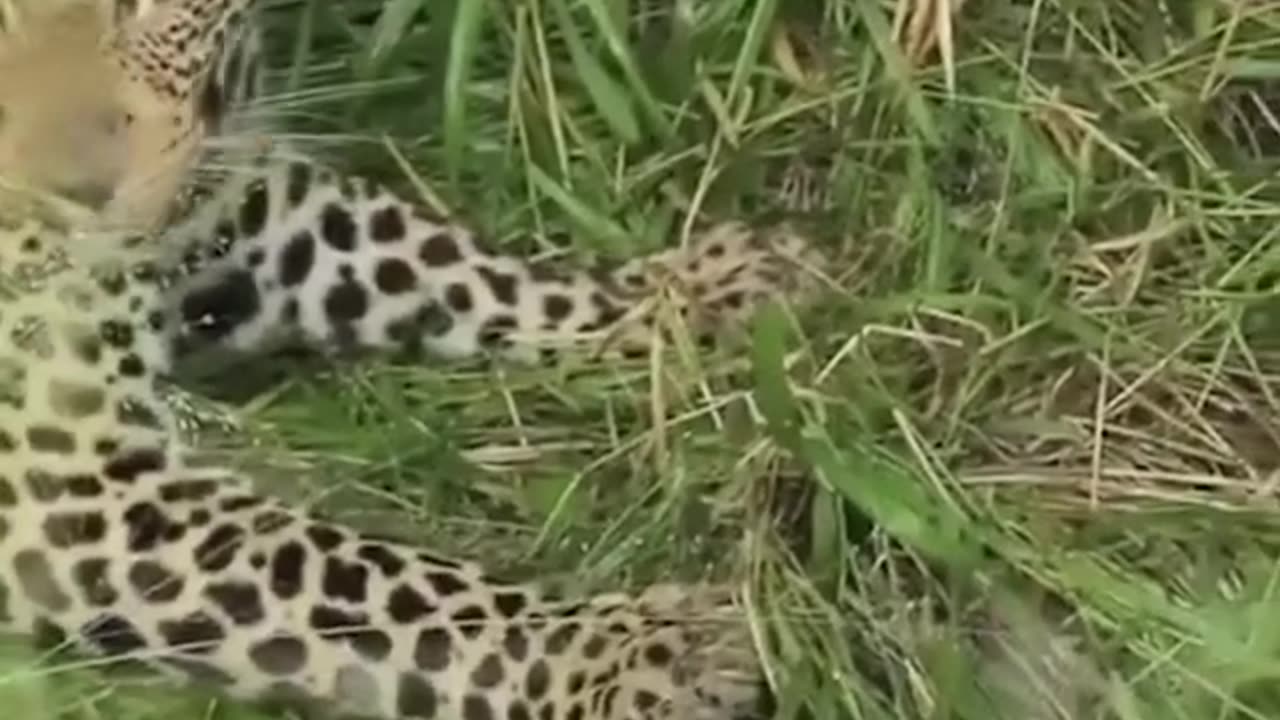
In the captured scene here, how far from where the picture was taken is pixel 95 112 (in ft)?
6.31

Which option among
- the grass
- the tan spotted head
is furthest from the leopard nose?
the grass

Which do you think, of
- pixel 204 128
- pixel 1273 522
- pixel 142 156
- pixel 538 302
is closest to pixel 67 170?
pixel 142 156

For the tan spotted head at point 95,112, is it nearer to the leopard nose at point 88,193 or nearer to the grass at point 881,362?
the leopard nose at point 88,193

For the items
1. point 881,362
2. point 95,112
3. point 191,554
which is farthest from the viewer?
point 881,362

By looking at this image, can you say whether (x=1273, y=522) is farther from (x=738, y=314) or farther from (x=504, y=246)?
(x=504, y=246)

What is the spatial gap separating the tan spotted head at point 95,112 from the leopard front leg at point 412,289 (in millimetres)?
297

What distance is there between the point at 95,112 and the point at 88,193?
0.05 meters

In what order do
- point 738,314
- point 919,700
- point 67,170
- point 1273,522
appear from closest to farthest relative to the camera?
point 67,170
point 919,700
point 1273,522
point 738,314

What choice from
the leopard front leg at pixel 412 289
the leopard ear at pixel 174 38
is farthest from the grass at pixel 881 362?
the leopard ear at pixel 174 38

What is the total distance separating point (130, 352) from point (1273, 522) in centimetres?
82

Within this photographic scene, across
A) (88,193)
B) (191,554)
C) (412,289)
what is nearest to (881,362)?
(412,289)

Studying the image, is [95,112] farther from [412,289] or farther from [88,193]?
[412,289]

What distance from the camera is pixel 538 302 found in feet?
7.63

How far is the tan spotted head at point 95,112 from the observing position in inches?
75.3
